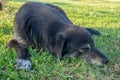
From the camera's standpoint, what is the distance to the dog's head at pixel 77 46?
4691 millimetres

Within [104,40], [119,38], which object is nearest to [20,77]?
[104,40]

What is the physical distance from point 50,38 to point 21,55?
19.7 inches

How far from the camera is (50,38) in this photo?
15.8ft

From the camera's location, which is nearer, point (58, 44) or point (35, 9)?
point (58, 44)

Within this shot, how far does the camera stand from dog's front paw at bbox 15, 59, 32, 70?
438 cm

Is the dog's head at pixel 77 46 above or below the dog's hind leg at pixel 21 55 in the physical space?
above

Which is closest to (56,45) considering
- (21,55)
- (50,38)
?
(50,38)

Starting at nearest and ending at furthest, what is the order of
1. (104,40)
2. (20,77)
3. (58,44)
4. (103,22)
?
(20,77) → (58,44) → (104,40) → (103,22)

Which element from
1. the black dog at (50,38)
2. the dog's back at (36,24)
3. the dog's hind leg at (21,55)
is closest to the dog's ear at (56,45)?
the black dog at (50,38)

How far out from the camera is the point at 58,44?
185 inches

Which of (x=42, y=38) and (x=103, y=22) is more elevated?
(x=42, y=38)

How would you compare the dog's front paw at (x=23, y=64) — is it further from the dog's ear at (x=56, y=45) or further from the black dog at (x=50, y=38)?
the dog's ear at (x=56, y=45)

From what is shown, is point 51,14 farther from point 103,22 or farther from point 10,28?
point 103,22

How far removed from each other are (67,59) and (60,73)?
55 centimetres
